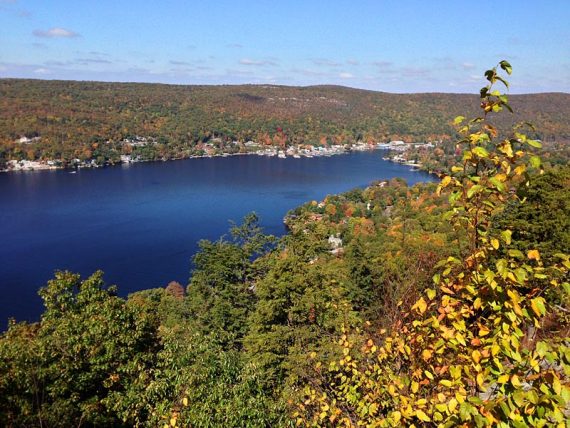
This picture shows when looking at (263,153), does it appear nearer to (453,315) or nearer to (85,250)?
(85,250)

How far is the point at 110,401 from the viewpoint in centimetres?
520

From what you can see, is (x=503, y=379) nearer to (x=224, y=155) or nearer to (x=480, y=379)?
(x=480, y=379)

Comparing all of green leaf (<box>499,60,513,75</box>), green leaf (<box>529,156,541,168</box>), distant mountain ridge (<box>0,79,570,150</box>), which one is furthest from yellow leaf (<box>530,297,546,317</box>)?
distant mountain ridge (<box>0,79,570,150</box>)

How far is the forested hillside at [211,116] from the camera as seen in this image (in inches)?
2795

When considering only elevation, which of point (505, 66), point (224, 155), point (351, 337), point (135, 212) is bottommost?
point (135, 212)

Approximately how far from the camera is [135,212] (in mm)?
39031

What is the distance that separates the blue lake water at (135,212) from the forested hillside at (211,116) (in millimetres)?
13070

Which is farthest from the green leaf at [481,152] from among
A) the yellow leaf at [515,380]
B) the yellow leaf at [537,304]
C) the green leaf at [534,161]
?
the yellow leaf at [515,380]

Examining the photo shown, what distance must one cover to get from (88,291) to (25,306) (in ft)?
53.8

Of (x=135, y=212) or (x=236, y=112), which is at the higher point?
(x=236, y=112)

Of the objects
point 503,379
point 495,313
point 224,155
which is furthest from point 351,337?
point 224,155

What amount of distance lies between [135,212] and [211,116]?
213 ft

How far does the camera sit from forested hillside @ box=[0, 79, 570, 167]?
71.0 m

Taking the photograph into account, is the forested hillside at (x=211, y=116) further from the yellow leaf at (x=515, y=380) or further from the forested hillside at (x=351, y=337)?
the yellow leaf at (x=515, y=380)
